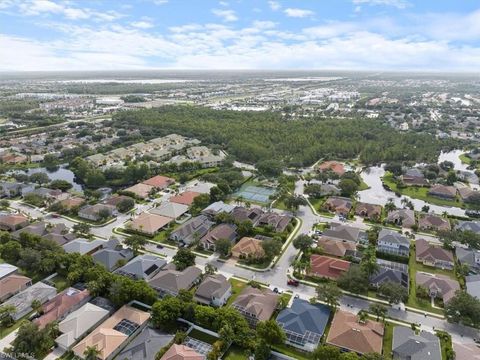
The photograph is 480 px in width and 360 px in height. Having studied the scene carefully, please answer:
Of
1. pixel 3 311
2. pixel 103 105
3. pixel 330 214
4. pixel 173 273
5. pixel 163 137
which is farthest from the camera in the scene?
pixel 103 105

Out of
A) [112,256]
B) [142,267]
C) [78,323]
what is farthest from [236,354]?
[112,256]

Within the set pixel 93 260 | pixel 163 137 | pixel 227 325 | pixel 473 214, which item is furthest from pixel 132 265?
pixel 163 137

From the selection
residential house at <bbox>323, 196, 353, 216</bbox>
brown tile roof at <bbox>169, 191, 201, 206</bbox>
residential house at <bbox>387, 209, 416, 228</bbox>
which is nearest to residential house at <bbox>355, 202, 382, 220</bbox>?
residential house at <bbox>323, 196, 353, 216</bbox>

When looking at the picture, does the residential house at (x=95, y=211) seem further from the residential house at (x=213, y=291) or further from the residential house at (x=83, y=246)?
the residential house at (x=213, y=291)

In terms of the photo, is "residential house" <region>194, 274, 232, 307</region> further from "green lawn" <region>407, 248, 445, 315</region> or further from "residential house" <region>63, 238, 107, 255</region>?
"green lawn" <region>407, 248, 445, 315</region>

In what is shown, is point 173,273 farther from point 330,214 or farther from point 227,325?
point 330,214

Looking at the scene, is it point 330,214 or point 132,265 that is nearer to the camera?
point 132,265
